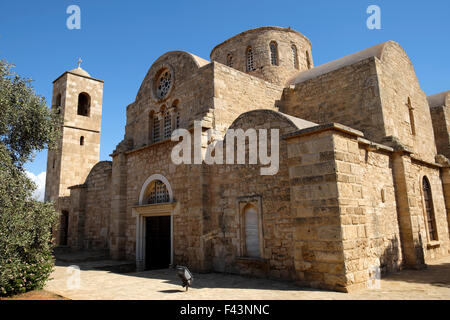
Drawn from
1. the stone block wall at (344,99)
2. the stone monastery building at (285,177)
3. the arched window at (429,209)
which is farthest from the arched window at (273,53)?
the arched window at (429,209)

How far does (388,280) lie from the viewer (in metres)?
7.55

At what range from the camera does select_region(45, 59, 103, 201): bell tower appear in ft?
65.7

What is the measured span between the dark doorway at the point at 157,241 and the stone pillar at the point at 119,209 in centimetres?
140

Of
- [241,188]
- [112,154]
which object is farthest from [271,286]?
[112,154]

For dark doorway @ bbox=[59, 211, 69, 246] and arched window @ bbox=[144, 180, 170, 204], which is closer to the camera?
arched window @ bbox=[144, 180, 170, 204]

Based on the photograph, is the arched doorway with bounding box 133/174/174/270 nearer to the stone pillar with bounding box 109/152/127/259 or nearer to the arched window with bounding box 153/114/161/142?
the stone pillar with bounding box 109/152/127/259

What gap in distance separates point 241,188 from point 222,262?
7.22ft

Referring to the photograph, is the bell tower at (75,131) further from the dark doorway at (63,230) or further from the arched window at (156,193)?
the arched window at (156,193)

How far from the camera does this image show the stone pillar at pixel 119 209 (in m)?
12.8

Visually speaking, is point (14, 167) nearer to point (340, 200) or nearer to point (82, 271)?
point (82, 271)

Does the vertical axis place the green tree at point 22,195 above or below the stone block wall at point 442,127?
below

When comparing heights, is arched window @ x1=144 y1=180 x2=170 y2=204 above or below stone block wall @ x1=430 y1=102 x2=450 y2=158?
below

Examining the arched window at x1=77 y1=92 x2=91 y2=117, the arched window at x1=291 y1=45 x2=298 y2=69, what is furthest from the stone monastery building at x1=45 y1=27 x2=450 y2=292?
the arched window at x1=77 y1=92 x2=91 y2=117

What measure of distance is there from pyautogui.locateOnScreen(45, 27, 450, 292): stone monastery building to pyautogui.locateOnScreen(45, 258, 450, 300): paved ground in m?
0.40
